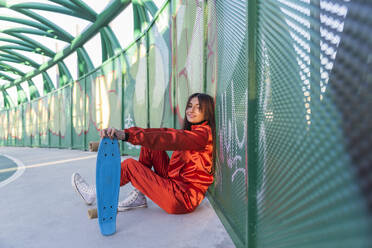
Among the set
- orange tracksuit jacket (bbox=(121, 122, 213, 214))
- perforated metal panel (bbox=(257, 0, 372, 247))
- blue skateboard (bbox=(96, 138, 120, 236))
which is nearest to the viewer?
perforated metal panel (bbox=(257, 0, 372, 247))

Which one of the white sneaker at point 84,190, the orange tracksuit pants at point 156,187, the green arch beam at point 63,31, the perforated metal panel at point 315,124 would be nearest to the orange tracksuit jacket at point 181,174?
the orange tracksuit pants at point 156,187

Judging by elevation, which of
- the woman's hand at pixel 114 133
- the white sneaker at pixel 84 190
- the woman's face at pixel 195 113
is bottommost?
the white sneaker at pixel 84 190

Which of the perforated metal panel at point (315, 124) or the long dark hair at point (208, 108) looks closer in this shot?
the perforated metal panel at point (315, 124)

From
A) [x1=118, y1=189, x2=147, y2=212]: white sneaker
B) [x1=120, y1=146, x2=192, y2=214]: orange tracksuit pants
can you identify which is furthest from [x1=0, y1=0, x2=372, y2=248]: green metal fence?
[x1=118, y1=189, x2=147, y2=212]: white sneaker

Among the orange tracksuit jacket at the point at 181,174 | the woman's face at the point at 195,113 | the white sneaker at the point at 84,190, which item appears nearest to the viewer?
the orange tracksuit jacket at the point at 181,174

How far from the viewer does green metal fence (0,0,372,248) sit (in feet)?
1.71

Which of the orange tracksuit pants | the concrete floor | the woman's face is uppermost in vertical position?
the woman's face

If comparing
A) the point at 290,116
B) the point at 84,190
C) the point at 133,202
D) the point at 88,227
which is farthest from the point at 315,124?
the point at 84,190

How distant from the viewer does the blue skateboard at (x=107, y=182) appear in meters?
1.68

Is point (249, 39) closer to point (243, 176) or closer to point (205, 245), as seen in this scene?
point (243, 176)

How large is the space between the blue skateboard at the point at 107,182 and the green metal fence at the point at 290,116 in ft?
2.69

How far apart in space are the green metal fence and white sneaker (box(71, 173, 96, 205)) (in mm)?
1152

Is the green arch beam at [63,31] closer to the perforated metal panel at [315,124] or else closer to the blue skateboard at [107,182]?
the blue skateboard at [107,182]

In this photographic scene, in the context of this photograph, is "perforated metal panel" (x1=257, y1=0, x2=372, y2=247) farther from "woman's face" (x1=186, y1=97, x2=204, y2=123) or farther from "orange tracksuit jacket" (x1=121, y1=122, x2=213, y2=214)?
"woman's face" (x1=186, y1=97, x2=204, y2=123)
